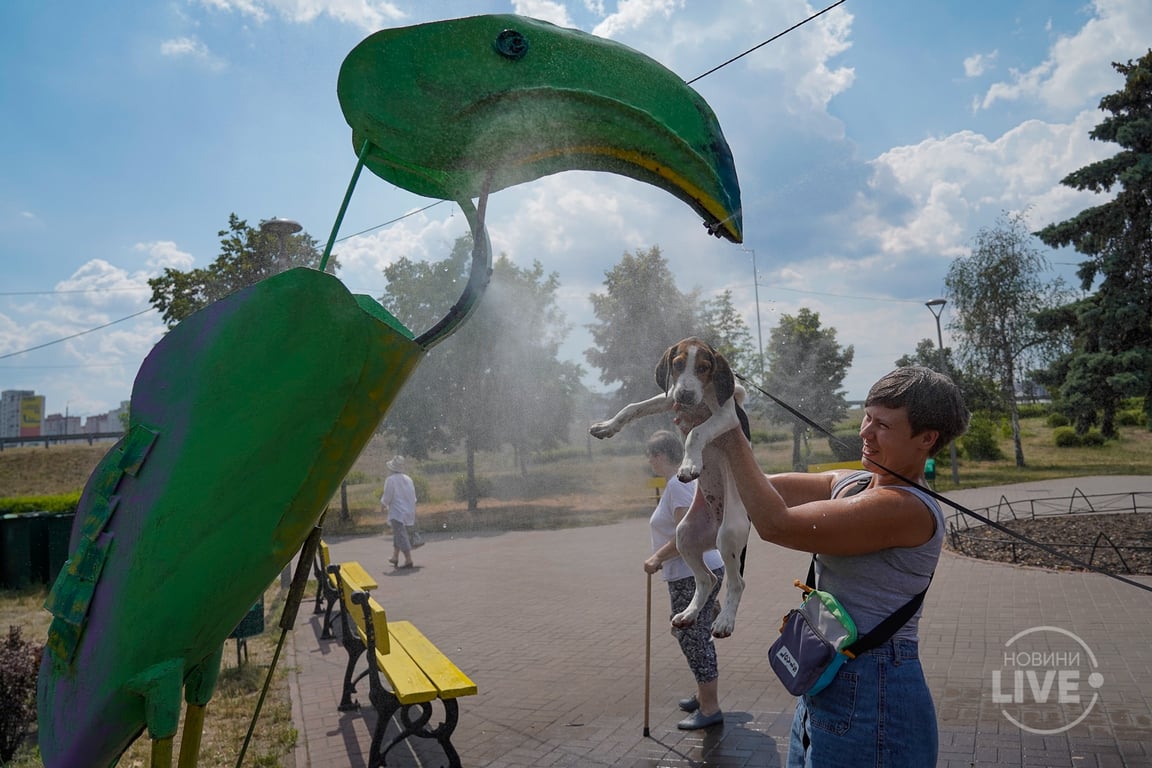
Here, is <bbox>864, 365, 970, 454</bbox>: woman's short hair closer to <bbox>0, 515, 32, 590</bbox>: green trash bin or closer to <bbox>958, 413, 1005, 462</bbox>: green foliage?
<bbox>0, 515, 32, 590</bbox>: green trash bin

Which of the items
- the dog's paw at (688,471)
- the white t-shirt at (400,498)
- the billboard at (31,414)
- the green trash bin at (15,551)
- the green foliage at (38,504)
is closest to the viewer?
the dog's paw at (688,471)

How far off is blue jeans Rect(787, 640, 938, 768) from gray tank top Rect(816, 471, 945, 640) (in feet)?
0.27

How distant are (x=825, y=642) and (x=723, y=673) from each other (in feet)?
14.2

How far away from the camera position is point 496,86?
1.41 meters

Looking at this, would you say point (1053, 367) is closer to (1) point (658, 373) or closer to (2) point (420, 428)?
(2) point (420, 428)

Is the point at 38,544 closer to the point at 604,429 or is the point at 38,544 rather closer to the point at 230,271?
the point at 230,271

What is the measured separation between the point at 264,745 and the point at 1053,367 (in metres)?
18.3

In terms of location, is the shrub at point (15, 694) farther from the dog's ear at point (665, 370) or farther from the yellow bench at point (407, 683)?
the dog's ear at point (665, 370)

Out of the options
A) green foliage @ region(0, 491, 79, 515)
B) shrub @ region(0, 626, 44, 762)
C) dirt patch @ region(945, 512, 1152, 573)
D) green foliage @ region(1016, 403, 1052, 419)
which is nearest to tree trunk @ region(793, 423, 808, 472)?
dirt patch @ region(945, 512, 1152, 573)

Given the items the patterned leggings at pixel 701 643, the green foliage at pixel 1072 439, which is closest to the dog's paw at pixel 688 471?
the patterned leggings at pixel 701 643

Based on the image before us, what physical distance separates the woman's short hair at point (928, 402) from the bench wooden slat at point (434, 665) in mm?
2988

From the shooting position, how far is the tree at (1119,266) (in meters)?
14.9

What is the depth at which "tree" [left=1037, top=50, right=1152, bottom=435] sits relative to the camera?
49.0 feet

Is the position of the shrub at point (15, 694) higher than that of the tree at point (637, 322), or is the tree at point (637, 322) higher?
the tree at point (637, 322)
